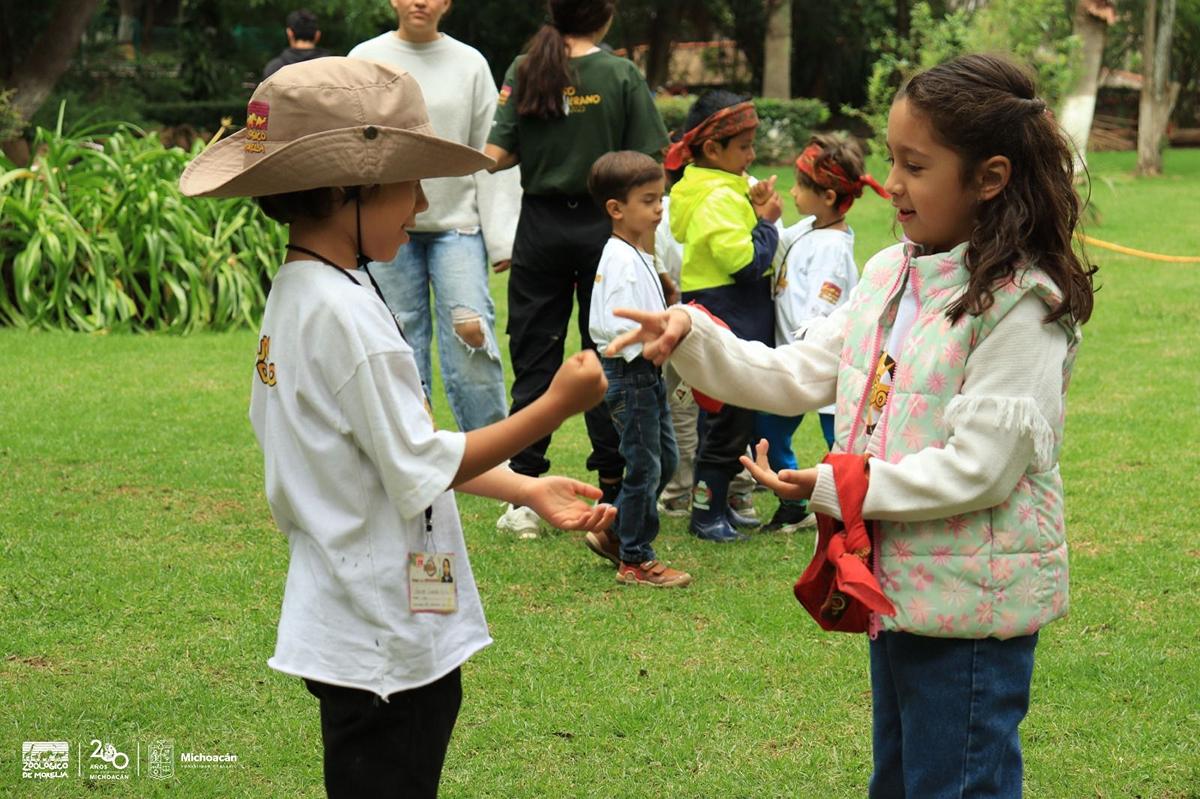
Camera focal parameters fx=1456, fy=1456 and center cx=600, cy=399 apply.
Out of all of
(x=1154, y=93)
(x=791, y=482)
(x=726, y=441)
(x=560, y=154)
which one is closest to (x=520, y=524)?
(x=726, y=441)

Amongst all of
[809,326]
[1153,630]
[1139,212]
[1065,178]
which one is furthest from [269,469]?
[1139,212]

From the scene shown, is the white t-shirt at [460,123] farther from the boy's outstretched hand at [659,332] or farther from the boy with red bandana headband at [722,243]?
the boy's outstretched hand at [659,332]

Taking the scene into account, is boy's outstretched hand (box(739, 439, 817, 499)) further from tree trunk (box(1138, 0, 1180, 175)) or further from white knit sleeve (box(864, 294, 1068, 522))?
tree trunk (box(1138, 0, 1180, 175))

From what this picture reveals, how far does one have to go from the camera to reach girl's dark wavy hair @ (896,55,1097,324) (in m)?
2.33

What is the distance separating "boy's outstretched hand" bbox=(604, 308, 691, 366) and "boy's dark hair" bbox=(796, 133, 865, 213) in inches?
113

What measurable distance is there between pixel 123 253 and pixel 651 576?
5.88 meters

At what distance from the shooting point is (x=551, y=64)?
17.7 feet

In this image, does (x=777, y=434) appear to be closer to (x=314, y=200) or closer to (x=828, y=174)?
(x=828, y=174)

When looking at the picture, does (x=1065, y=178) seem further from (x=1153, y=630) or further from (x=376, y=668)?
(x=1153, y=630)

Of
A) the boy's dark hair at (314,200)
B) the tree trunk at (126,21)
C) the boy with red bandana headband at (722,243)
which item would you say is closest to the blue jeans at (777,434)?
the boy with red bandana headband at (722,243)

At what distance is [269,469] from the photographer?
2.39 meters

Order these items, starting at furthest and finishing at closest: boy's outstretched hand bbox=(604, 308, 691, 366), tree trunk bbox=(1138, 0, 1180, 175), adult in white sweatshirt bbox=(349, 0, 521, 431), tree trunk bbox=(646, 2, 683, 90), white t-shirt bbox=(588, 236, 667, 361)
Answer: tree trunk bbox=(646, 2, 683, 90) < tree trunk bbox=(1138, 0, 1180, 175) < adult in white sweatshirt bbox=(349, 0, 521, 431) < white t-shirt bbox=(588, 236, 667, 361) < boy's outstretched hand bbox=(604, 308, 691, 366)

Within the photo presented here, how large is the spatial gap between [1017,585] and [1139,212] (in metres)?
17.2

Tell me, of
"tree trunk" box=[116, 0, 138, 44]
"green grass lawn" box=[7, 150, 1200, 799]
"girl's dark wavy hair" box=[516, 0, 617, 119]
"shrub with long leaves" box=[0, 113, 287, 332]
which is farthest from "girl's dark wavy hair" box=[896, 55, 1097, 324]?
"tree trunk" box=[116, 0, 138, 44]
